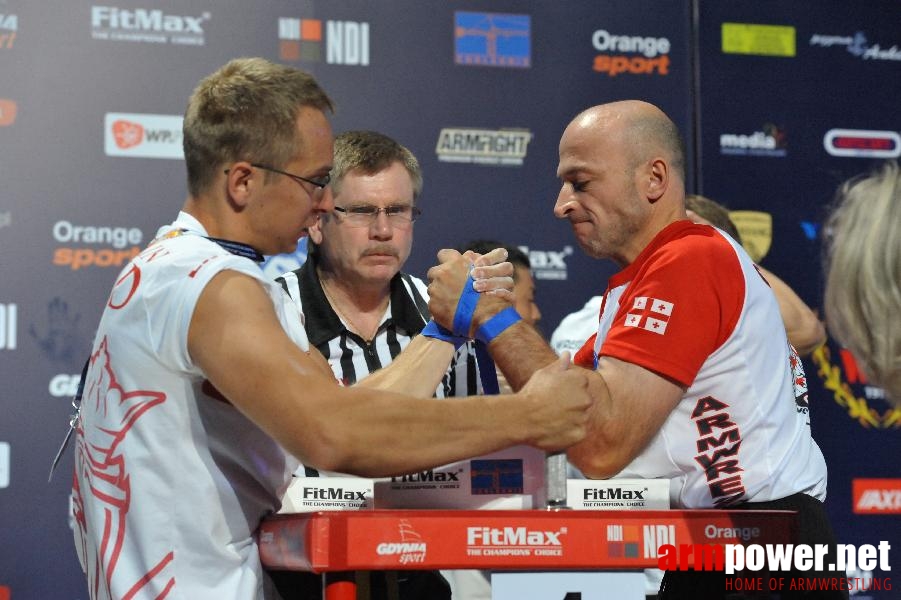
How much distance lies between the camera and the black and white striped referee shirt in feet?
10.0

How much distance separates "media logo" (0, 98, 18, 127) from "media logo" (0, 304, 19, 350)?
28.3 inches

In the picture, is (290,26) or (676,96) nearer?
(290,26)

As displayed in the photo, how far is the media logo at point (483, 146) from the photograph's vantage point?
4.98 m

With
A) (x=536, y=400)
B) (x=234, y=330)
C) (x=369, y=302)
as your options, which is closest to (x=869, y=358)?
(x=536, y=400)

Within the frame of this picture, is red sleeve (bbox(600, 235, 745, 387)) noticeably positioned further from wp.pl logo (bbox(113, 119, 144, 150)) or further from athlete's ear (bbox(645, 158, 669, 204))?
wp.pl logo (bbox(113, 119, 144, 150))

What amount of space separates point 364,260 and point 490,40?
2.12 m

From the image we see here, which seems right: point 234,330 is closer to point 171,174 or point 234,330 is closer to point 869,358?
point 869,358

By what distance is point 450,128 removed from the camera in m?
4.98

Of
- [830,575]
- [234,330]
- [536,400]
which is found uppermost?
[234,330]

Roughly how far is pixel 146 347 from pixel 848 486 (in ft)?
13.7

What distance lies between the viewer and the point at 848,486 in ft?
17.2

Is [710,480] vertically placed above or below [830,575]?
above

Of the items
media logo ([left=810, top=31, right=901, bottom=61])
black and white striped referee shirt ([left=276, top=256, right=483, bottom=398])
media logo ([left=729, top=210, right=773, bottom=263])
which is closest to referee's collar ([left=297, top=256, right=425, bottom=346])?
black and white striped referee shirt ([left=276, top=256, right=483, bottom=398])

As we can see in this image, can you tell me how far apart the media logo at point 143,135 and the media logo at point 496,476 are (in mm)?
2990
